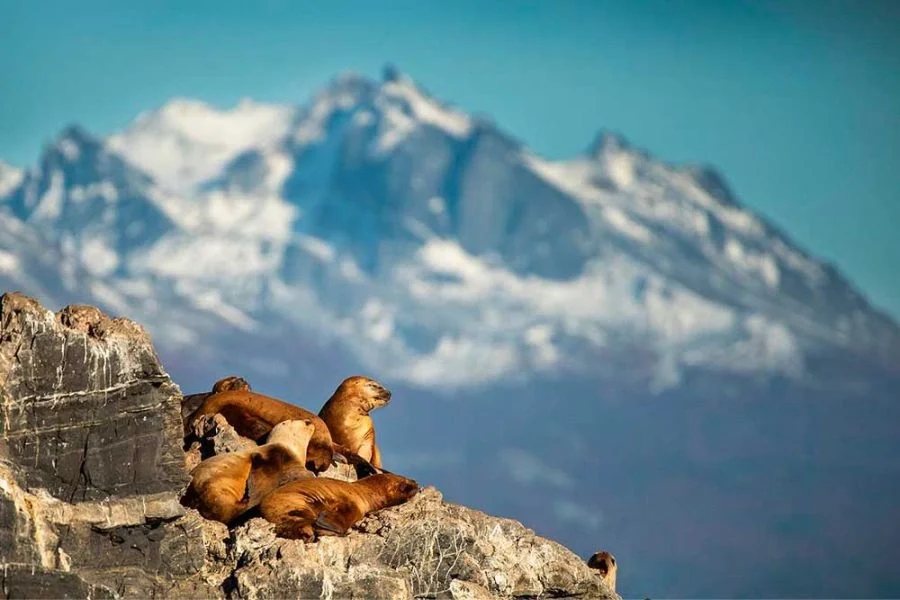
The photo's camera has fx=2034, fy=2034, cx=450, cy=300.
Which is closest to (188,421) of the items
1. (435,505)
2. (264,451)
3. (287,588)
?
(264,451)

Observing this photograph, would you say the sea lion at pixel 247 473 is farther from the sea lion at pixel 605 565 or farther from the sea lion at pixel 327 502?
the sea lion at pixel 605 565

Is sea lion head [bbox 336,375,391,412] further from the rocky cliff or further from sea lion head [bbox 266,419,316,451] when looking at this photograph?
the rocky cliff

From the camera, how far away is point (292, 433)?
2091cm

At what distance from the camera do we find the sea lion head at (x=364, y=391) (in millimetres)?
23922

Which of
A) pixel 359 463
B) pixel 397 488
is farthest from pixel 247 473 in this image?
pixel 359 463

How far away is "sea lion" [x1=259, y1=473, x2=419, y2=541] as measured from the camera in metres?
18.7

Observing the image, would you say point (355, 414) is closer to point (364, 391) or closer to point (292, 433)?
point (364, 391)

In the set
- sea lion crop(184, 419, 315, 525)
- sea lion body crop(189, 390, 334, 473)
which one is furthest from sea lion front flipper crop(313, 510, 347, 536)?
sea lion body crop(189, 390, 334, 473)

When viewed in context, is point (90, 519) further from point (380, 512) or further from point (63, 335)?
point (380, 512)

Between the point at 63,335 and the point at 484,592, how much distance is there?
4.56m

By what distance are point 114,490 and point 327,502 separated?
90.6 inches

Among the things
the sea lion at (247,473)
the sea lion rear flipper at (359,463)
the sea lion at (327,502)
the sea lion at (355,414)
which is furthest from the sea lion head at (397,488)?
the sea lion at (355,414)

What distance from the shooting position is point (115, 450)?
18.0 m

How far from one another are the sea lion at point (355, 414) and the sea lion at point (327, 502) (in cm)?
296
